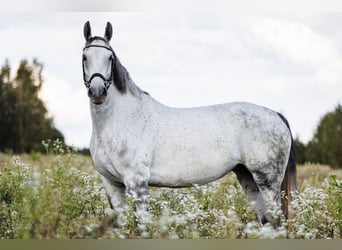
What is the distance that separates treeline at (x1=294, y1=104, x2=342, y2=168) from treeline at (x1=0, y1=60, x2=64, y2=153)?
7.35 metres

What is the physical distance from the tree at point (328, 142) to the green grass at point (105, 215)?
8.42m

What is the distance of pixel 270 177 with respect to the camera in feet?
21.2

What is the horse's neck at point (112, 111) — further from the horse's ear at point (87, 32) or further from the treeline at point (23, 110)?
the treeline at point (23, 110)

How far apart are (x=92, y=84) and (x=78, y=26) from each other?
2.57m

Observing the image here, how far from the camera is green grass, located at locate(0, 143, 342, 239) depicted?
5000 millimetres

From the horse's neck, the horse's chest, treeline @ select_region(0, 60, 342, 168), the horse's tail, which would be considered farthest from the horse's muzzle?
treeline @ select_region(0, 60, 342, 168)

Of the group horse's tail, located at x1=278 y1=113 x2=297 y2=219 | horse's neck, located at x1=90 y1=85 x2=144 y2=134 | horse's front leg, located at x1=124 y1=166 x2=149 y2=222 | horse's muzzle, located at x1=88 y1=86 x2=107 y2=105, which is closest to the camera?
horse's muzzle, located at x1=88 y1=86 x2=107 y2=105

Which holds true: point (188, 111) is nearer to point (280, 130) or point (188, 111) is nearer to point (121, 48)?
point (280, 130)

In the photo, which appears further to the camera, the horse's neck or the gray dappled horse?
the horse's neck

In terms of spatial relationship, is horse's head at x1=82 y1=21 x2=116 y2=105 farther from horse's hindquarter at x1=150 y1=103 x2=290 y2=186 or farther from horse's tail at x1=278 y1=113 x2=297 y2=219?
horse's tail at x1=278 y1=113 x2=297 y2=219

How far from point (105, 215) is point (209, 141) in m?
1.44

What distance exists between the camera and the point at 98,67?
5637 millimetres

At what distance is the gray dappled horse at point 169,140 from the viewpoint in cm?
580

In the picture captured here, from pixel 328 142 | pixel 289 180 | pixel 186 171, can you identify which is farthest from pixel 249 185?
pixel 328 142
